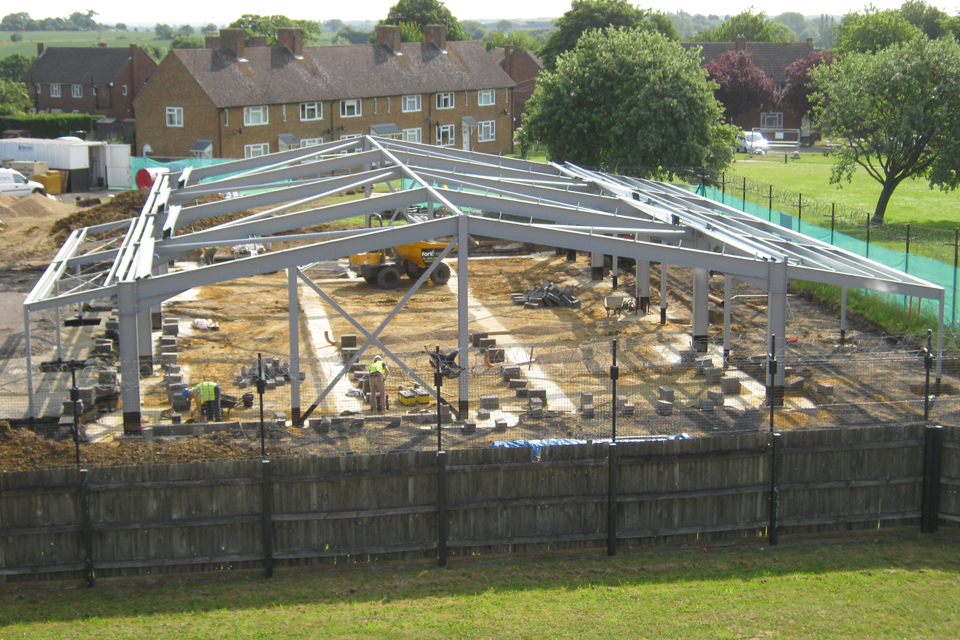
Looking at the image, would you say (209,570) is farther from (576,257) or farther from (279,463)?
(576,257)

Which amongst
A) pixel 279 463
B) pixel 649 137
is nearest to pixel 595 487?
pixel 279 463

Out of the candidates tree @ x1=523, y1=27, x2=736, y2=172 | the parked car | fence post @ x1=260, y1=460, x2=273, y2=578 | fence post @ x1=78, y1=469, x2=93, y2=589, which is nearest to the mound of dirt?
fence post @ x1=78, y1=469, x2=93, y2=589

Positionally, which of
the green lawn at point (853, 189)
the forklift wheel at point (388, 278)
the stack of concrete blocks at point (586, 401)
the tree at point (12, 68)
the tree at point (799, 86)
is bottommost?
the stack of concrete blocks at point (586, 401)

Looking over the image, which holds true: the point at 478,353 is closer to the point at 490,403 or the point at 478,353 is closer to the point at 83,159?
the point at 490,403

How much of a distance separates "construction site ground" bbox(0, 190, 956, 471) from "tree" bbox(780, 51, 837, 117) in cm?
5401

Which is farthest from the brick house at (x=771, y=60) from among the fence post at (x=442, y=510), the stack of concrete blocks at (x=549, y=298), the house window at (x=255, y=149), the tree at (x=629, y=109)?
the fence post at (x=442, y=510)

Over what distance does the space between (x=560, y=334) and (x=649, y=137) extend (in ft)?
55.3

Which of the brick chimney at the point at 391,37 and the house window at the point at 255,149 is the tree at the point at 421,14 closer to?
the brick chimney at the point at 391,37

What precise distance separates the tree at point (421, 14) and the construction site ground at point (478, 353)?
7106cm

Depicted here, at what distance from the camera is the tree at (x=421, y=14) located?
10281 centimetres

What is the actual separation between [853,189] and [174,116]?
39.6 metres

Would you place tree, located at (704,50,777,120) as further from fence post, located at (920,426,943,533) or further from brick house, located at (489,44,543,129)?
fence post, located at (920,426,943,533)

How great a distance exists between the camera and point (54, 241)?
36875 mm

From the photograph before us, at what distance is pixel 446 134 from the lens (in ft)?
227
